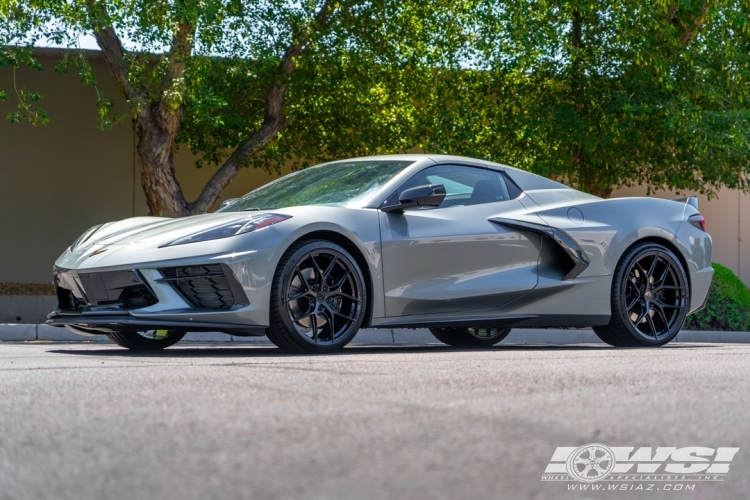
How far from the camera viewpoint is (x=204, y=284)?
6.09 metres

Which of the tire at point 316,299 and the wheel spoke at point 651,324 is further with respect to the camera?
the wheel spoke at point 651,324

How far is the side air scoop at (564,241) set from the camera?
729 centimetres

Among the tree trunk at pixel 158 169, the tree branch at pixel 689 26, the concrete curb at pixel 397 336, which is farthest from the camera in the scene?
the tree branch at pixel 689 26

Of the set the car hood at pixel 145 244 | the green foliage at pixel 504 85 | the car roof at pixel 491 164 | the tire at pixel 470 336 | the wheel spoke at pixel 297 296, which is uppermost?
the green foliage at pixel 504 85

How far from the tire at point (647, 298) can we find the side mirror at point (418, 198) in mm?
1753

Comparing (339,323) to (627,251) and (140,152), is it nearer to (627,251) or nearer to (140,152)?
(627,251)

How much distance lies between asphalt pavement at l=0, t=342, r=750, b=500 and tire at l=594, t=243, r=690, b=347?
2.47 metres

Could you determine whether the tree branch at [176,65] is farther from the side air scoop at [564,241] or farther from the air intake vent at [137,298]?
the air intake vent at [137,298]

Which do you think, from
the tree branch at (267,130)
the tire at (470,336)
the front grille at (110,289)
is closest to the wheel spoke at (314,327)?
the front grille at (110,289)

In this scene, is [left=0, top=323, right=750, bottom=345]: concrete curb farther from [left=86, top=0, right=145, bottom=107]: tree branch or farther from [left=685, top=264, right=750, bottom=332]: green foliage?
[left=86, top=0, right=145, bottom=107]: tree branch

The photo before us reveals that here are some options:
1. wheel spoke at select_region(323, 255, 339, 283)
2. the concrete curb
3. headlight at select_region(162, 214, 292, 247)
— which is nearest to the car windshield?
wheel spoke at select_region(323, 255, 339, 283)

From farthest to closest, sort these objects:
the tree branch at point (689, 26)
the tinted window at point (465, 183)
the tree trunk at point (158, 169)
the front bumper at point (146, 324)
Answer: the tree branch at point (689, 26) → the tree trunk at point (158, 169) → the tinted window at point (465, 183) → the front bumper at point (146, 324)

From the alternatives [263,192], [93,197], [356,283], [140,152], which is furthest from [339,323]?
[93,197]

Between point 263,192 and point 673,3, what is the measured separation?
30.2ft
